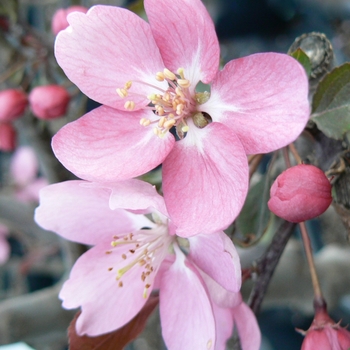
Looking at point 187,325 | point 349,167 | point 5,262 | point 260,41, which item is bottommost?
point 5,262

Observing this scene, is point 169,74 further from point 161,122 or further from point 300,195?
point 300,195

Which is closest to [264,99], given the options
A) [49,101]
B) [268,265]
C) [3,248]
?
[268,265]

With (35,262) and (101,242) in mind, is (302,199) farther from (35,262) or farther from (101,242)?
(35,262)

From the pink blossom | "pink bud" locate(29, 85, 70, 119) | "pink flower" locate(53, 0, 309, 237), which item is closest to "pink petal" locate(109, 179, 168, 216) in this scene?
"pink flower" locate(53, 0, 309, 237)

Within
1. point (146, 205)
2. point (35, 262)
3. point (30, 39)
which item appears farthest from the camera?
point (35, 262)

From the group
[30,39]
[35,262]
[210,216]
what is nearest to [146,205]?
[210,216]
